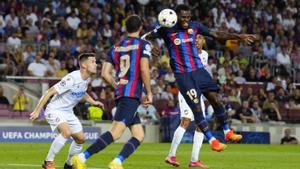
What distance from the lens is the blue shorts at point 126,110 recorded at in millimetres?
→ 13695

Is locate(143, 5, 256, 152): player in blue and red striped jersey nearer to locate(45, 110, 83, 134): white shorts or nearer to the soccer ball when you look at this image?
the soccer ball

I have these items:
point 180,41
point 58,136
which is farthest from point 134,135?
point 180,41

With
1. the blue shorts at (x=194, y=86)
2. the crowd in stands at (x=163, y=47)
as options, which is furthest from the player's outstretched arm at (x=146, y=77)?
the crowd in stands at (x=163, y=47)

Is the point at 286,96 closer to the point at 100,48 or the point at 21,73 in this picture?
the point at 100,48

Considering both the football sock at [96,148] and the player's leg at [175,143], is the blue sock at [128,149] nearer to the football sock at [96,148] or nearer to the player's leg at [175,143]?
the football sock at [96,148]

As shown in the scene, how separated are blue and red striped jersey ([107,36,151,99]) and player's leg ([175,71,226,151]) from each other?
8.02ft

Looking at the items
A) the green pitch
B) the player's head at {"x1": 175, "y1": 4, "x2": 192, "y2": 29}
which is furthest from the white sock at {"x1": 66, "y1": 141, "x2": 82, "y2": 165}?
the player's head at {"x1": 175, "y1": 4, "x2": 192, "y2": 29}

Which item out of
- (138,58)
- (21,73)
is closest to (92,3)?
(21,73)

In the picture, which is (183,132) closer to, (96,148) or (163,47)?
(96,148)

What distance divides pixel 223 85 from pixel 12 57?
8006mm

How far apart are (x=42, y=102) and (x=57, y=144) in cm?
76

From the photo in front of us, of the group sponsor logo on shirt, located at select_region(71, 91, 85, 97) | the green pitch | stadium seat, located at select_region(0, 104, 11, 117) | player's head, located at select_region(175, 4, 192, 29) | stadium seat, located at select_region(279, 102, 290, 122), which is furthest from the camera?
stadium seat, located at select_region(279, 102, 290, 122)

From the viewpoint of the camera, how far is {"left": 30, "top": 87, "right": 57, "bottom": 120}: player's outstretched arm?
47.5 ft

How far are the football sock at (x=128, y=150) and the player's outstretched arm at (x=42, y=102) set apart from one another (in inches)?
63.8
